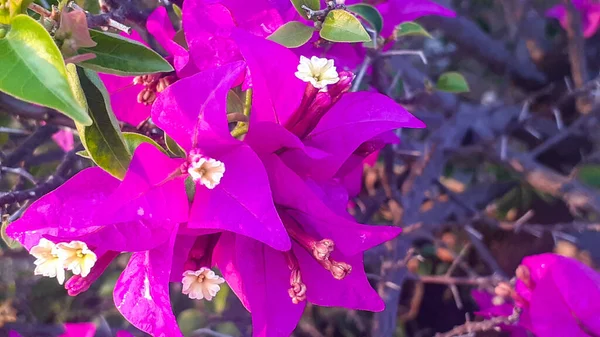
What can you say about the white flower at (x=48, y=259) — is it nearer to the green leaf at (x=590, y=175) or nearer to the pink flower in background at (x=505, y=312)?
the pink flower in background at (x=505, y=312)

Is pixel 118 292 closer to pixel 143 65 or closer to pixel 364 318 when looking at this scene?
pixel 143 65

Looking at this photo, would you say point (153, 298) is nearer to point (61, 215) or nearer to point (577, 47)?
point (61, 215)

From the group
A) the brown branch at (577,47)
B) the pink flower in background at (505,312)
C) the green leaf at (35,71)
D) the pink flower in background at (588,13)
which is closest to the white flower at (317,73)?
the green leaf at (35,71)

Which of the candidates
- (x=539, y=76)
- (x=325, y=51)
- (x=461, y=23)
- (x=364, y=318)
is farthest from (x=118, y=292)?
(x=539, y=76)

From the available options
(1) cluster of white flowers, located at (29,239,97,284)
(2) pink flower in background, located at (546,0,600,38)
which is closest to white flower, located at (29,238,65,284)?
(1) cluster of white flowers, located at (29,239,97,284)

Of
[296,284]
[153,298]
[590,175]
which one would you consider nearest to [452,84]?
[296,284]
